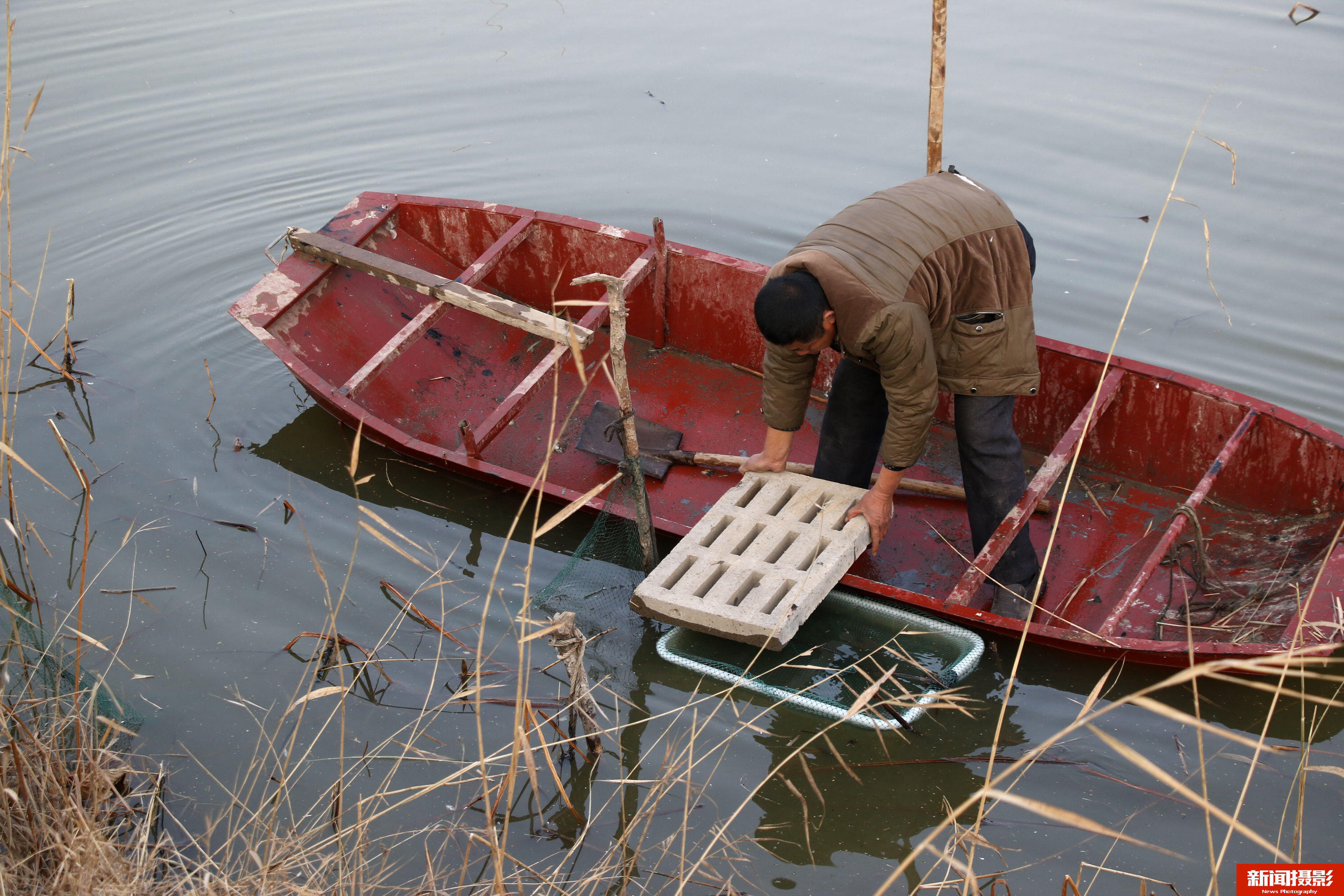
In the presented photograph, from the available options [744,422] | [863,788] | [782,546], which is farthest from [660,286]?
[863,788]

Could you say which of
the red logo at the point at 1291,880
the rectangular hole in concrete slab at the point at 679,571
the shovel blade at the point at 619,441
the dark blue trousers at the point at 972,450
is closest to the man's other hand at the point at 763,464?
the dark blue trousers at the point at 972,450

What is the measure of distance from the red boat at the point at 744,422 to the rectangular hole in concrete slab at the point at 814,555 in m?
0.21

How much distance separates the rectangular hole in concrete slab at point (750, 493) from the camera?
4.58 metres

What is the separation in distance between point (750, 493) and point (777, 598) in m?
0.77

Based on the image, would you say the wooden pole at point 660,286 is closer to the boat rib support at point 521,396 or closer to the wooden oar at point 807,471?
the boat rib support at point 521,396

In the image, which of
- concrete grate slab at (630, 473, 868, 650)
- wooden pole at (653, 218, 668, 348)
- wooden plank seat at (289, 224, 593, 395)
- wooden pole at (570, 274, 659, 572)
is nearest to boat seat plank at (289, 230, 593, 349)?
wooden plank seat at (289, 224, 593, 395)

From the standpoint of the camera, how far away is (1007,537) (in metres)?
4.17

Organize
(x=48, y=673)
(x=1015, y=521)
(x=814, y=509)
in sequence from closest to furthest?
(x=48, y=673)
(x=1015, y=521)
(x=814, y=509)

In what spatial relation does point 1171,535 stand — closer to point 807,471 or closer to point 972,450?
point 972,450

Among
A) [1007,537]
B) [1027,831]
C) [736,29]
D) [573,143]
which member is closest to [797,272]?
[1007,537]

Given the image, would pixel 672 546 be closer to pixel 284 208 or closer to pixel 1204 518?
pixel 1204 518

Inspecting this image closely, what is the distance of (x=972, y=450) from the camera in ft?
13.9

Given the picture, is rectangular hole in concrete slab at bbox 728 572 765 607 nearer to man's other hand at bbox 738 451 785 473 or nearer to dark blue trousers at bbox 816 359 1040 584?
man's other hand at bbox 738 451 785 473

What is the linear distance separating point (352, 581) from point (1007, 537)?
10.4 feet
